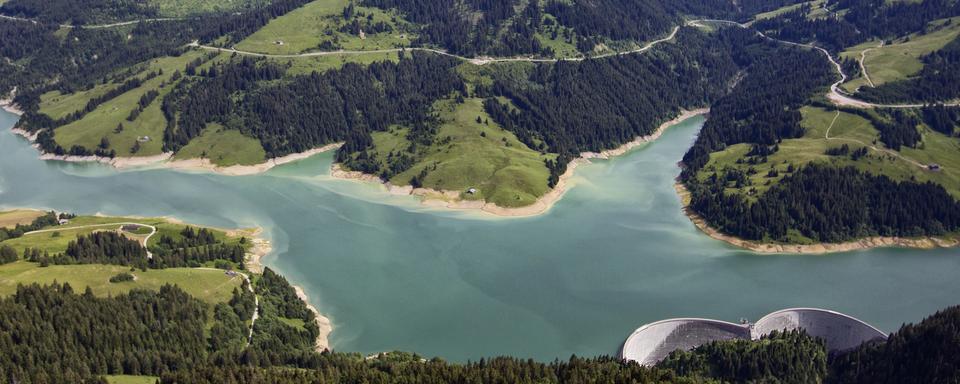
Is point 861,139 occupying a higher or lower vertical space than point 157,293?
higher

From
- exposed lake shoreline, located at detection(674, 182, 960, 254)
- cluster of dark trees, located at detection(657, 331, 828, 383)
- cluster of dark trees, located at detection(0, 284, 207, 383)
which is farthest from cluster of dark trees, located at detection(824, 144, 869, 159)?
cluster of dark trees, located at detection(0, 284, 207, 383)

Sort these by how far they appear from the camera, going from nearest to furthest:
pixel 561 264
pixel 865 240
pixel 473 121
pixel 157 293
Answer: pixel 157 293, pixel 561 264, pixel 865 240, pixel 473 121

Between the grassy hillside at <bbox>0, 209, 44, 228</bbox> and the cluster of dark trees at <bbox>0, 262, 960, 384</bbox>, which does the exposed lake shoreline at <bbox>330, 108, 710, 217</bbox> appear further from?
the grassy hillside at <bbox>0, 209, 44, 228</bbox>

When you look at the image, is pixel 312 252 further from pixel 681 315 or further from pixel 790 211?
pixel 790 211

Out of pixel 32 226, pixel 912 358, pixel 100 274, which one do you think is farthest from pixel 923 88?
pixel 32 226

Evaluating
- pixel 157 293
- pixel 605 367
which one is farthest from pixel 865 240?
pixel 157 293

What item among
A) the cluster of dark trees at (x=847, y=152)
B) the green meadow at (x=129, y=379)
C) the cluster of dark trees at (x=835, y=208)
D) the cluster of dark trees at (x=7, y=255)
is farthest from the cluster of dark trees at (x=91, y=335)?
the cluster of dark trees at (x=847, y=152)
